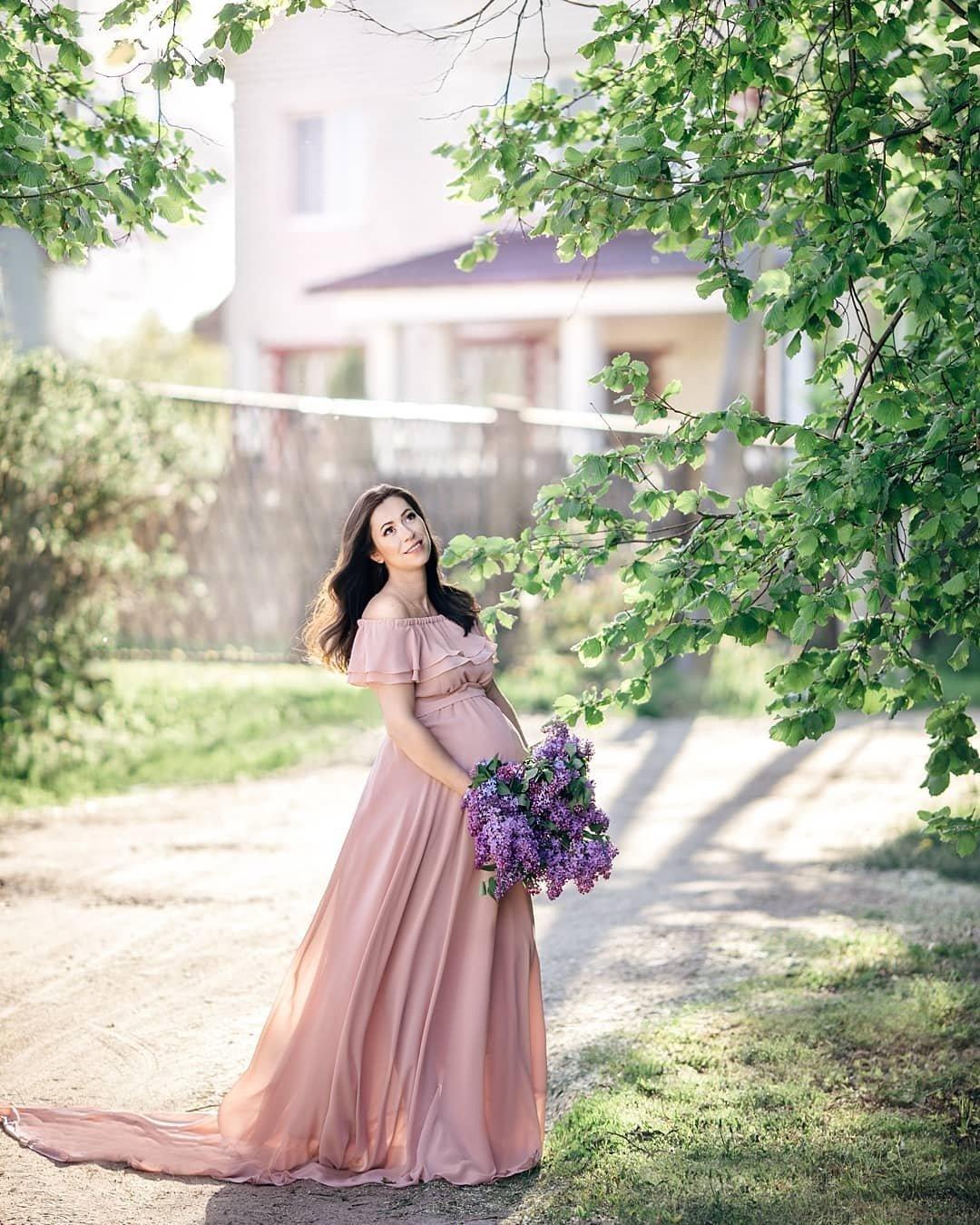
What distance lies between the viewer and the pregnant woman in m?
3.52

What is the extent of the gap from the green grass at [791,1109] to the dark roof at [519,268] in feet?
36.9

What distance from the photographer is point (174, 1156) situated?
11.7 feet

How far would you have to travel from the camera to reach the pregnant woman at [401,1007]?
11.5 feet

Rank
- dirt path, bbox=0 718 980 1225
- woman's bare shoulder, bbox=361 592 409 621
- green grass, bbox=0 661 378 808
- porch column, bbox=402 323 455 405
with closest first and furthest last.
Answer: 1. dirt path, bbox=0 718 980 1225
2. woman's bare shoulder, bbox=361 592 409 621
3. green grass, bbox=0 661 378 808
4. porch column, bbox=402 323 455 405

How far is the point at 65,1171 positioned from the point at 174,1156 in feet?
0.84

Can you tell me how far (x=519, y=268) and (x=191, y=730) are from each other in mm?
9143

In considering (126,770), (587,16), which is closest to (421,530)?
(126,770)

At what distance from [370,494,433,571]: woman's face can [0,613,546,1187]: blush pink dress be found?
0.17m

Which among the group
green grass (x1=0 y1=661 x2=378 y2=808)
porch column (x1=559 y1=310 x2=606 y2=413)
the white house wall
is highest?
the white house wall

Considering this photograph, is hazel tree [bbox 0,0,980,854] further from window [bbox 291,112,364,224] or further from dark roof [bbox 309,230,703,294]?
window [bbox 291,112,364,224]

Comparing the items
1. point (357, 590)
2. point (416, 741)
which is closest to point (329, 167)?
point (357, 590)

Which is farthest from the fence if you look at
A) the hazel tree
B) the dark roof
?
the hazel tree

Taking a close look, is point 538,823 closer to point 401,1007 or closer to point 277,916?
point 401,1007

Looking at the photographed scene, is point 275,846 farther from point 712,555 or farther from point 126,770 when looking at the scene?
point 712,555
